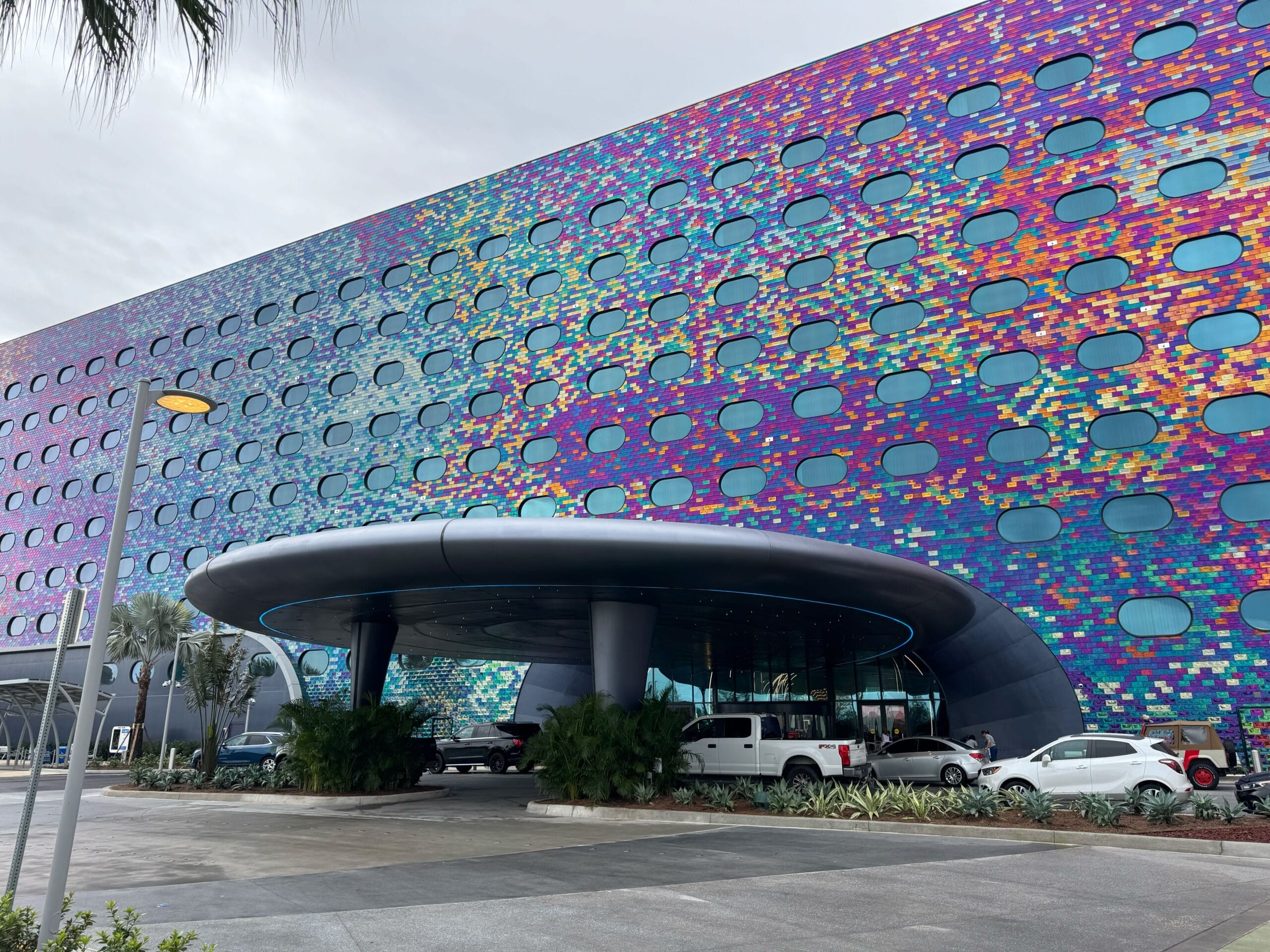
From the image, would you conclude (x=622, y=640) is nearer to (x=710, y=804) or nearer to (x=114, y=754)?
(x=710, y=804)

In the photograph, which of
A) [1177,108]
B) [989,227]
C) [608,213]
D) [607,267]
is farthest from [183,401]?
[608,213]

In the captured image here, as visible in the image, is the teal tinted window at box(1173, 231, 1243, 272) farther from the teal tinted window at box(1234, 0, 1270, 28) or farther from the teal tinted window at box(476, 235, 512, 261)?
the teal tinted window at box(476, 235, 512, 261)

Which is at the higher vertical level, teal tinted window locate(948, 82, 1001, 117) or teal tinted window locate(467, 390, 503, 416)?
teal tinted window locate(948, 82, 1001, 117)

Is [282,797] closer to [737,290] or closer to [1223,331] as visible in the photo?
[737,290]

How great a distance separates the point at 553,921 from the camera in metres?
7.71

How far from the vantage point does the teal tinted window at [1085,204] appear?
28.0 metres

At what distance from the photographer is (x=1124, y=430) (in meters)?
26.0

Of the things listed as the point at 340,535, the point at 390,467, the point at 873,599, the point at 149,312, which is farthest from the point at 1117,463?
the point at 149,312

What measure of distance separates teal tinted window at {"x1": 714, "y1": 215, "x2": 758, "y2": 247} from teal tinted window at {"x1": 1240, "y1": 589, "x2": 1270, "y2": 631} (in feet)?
63.5

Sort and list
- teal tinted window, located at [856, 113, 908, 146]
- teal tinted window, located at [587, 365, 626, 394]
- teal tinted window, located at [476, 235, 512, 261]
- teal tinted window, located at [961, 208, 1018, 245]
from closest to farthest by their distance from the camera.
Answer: teal tinted window, located at [961, 208, 1018, 245], teal tinted window, located at [856, 113, 908, 146], teal tinted window, located at [587, 365, 626, 394], teal tinted window, located at [476, 235, 512, 261]

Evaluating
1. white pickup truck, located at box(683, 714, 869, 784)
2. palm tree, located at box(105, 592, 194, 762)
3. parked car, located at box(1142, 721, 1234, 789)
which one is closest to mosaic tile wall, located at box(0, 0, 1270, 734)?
parked car, located at box(1142, 721, 1234, 789)

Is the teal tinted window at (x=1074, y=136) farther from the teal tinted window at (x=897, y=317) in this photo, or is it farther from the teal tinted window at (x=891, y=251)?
the teal tinted window at (x=897, y=317)

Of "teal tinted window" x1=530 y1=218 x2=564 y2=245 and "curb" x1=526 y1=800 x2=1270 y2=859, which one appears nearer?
"curb" x1=526 y1=800 x2=1270 y2=859

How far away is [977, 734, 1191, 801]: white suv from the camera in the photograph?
55.4 feet
